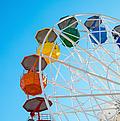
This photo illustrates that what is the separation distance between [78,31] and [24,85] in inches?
107

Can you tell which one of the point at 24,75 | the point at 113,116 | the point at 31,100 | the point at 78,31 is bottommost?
the point at 113,116

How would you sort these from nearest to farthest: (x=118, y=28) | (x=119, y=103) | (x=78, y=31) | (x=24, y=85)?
(x=119, y=103), (x=24, y=85), (x=78, y=31), (x=118, y=28)

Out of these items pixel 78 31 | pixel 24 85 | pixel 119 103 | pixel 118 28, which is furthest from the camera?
pixel 118 28

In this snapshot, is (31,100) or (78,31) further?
(78,31)

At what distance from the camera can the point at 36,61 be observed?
36.8ft

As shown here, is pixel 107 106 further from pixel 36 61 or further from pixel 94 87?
Answer: pixel 36 61

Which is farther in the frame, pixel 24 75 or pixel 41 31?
pixel 41 31

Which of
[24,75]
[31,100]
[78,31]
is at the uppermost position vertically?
[78,31]

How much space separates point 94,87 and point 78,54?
1078 mm

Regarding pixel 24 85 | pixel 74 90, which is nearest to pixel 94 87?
pixel 74 90

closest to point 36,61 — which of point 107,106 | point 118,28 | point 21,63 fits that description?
point 21,63

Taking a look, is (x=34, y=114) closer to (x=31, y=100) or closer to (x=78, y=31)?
(x=31, y=100)

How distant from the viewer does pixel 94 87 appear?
1126 cm

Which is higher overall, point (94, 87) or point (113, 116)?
point (94, 87)
